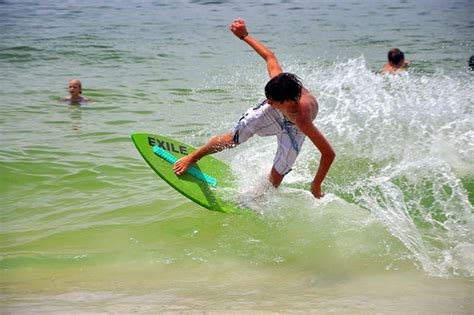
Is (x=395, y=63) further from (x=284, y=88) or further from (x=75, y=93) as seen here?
(x=284, y=88)

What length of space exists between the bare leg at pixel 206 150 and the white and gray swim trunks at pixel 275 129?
2.6 inches

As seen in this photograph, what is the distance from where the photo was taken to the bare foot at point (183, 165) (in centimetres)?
572

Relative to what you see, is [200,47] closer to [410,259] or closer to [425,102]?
[425,102]

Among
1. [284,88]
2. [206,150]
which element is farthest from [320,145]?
[206,150]

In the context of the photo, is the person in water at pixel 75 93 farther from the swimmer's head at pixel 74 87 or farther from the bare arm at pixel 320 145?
the bare arm at pixel 320 145

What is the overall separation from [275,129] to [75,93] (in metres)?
6.20

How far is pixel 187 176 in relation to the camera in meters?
5.80

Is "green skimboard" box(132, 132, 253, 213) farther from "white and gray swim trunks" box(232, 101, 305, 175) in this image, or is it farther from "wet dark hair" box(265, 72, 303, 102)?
"wet dark hair" box(265, 72, 303, 102)

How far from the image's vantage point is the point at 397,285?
4.45 meters

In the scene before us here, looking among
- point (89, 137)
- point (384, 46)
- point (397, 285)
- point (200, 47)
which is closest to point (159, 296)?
point (397, 285)

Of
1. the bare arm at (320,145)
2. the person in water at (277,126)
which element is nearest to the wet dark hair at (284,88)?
the person in water at (277,126)

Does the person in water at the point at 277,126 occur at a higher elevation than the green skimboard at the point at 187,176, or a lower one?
higher

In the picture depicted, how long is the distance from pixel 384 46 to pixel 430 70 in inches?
134

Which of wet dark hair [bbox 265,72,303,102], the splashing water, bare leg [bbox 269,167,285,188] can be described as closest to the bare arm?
wet dark hair [bbox 265,72,303,102]
